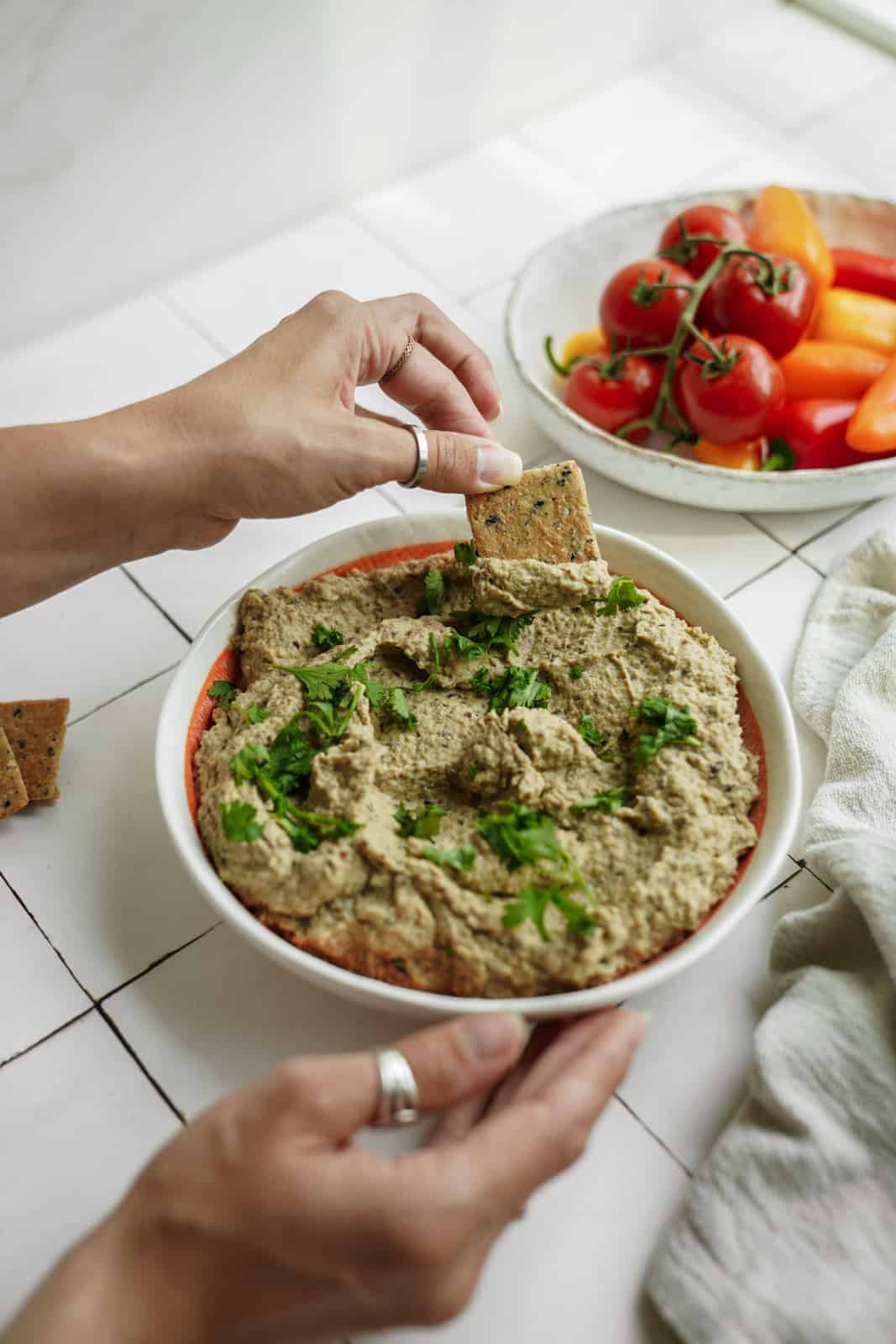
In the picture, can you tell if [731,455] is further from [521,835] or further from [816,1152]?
[816,1152]

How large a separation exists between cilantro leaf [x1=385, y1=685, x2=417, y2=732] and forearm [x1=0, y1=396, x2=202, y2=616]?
302mm

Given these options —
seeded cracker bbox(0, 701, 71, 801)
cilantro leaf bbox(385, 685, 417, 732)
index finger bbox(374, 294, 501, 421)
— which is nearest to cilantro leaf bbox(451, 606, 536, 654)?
cilantro leaf bbox(385, 685, 417, 732)

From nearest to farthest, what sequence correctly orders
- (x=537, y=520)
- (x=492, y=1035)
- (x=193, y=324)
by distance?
1. (x=492, y=1035)
2. (x=537, y=520)
3. (x=193, y=324)

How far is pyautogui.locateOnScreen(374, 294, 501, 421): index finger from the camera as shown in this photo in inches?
53.6

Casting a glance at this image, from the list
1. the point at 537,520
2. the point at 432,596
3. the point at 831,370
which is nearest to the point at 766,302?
the point at 831,370

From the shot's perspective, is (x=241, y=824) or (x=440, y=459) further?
(x=440, y=459)

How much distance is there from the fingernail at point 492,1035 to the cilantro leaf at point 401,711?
0.33 metres

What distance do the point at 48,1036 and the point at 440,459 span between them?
73 cm

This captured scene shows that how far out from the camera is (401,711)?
1.14 m

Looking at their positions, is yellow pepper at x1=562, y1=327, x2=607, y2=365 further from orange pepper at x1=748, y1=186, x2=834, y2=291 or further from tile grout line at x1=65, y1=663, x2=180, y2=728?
tile grout line at x1=65, y1=663, x2=180, y2=728

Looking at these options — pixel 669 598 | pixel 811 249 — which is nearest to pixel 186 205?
pixel 811 249

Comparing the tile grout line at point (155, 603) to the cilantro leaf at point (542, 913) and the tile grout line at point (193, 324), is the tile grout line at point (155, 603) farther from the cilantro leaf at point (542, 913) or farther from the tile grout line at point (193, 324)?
the cilantro leaf at point (542, 913)

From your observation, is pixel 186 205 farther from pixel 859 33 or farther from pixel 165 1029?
pixel 859 33

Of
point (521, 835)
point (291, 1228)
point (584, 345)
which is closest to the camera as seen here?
point (291, 1228)
